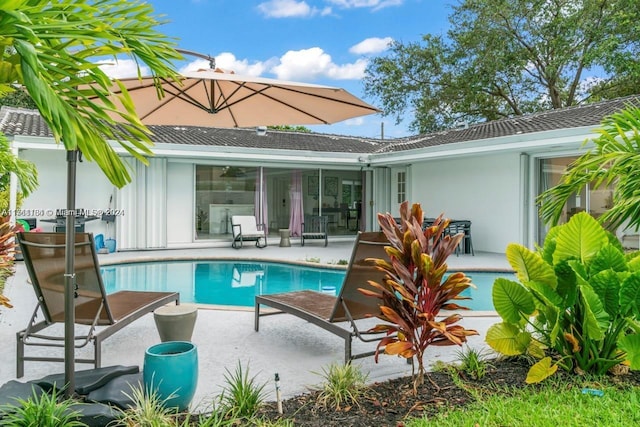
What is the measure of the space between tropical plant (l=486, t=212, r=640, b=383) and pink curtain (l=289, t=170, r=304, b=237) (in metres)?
12.0

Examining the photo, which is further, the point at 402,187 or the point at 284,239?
the point at 402,187

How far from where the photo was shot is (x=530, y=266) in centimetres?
346

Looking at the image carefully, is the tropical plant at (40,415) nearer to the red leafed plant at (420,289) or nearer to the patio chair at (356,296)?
the red leafed plant at (420,289)

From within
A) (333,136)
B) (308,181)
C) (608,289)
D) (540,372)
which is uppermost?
(333,136)

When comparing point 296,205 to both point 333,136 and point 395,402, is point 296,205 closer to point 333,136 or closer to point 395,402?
point 333,136

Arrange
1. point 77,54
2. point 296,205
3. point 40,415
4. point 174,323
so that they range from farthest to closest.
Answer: point 296,205 → point 174,323 → point 40,415 → point 77,54

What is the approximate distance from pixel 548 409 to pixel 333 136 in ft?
57.6

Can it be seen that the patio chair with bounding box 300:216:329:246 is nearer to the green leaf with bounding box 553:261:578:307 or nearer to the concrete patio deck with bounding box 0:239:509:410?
the concrete patio deck with bounding box 0:239:509:410

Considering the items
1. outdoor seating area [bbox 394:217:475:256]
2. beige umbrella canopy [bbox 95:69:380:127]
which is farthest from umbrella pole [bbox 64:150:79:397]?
outdoor seating area [bbox 394:217:475:256]

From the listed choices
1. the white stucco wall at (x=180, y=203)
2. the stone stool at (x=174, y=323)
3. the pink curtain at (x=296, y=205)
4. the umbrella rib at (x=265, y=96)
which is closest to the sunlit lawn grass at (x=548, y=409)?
the stone stool at (x=174, y=323)

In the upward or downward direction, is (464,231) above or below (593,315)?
above

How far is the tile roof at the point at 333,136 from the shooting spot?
11.2 m

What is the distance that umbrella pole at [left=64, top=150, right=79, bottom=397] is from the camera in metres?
2.65

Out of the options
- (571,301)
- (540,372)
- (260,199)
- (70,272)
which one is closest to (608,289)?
(571,301)
